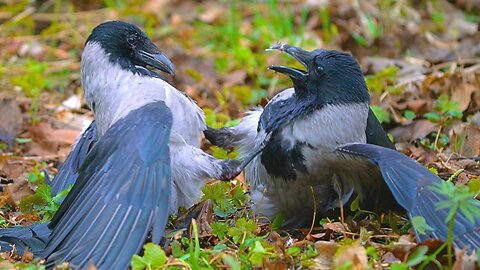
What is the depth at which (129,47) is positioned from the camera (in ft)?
15.6

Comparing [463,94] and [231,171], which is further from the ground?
[231,171]

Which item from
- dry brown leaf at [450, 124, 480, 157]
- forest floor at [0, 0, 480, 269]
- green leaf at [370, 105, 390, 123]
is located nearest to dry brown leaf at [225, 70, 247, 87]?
forest floor at [0, 0, 480, 269]

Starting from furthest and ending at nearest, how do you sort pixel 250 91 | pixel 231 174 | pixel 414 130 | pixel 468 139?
pixel 250 91
pixel 414 130
pixel 468 139
pixel 231 174

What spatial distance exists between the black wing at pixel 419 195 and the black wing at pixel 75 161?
176cm

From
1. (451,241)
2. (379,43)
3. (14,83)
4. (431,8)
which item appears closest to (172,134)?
(451,241)

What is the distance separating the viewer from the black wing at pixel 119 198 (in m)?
3.80

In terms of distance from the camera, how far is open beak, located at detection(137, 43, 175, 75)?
4.79 meters

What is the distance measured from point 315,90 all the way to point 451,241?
1.16 metres

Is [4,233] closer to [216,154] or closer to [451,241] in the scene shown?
[216,154]

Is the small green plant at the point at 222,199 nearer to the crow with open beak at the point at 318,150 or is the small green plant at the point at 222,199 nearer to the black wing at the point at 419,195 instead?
the crow with open beak at the point at 318,150

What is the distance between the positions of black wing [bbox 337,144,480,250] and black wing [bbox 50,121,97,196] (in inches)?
69.3

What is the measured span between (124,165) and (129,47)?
35.6 inches

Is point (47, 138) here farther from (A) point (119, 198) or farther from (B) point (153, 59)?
(A) point (119, 198)

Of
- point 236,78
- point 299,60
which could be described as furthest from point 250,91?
point 299,60
